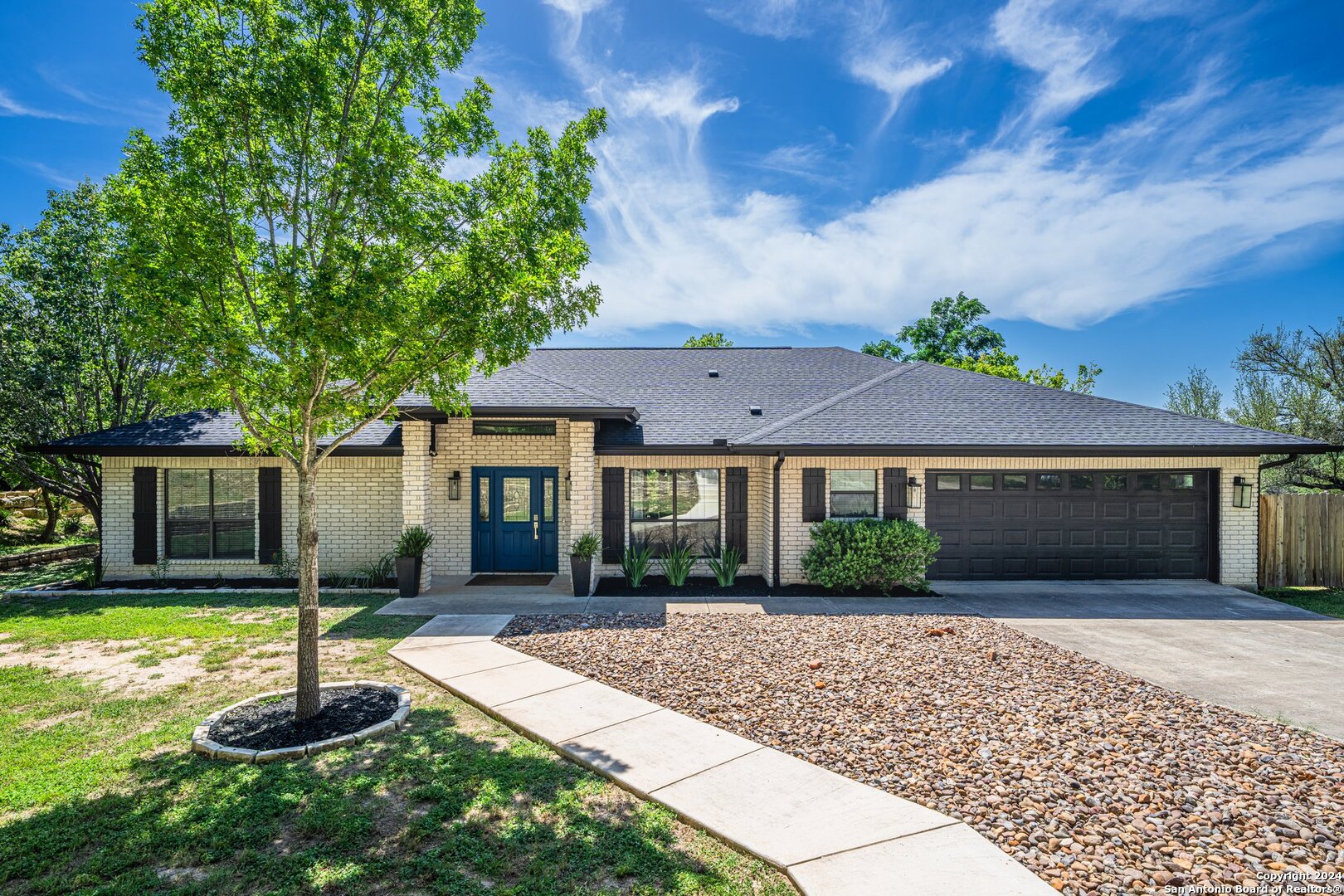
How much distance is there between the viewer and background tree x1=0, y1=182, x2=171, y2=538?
13172 millimetres

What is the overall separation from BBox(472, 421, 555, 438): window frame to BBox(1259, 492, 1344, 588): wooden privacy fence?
1329 centimetres

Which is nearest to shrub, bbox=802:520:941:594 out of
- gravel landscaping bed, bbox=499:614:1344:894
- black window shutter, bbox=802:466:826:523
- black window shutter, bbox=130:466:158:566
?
black window shutter, bbox=802:466:826:523

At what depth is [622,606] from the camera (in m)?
9.19

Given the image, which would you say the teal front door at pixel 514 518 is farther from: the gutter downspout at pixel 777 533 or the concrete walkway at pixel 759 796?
the concrete walkway at pixel 759 796

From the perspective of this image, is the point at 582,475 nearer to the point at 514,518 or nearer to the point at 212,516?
the point at 514,518

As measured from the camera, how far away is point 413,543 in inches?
395

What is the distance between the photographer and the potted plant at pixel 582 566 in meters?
9.98

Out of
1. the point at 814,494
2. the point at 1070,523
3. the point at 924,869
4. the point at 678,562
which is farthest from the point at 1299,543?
the point at 924,869

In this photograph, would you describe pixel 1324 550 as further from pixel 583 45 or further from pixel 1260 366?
pixel 583 45

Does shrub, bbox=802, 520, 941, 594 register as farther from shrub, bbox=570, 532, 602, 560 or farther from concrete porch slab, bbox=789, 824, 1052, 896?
concrete porch slab, bbox=789, 824, 1052, 896

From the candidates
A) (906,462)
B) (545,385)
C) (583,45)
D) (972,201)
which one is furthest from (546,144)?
(972,201)

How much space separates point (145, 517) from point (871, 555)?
1335cm

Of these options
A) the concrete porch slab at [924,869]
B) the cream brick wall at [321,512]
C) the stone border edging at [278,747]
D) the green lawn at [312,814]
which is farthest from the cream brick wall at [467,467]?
the concrete porch slab at [924,869]

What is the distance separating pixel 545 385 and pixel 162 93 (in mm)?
6795
